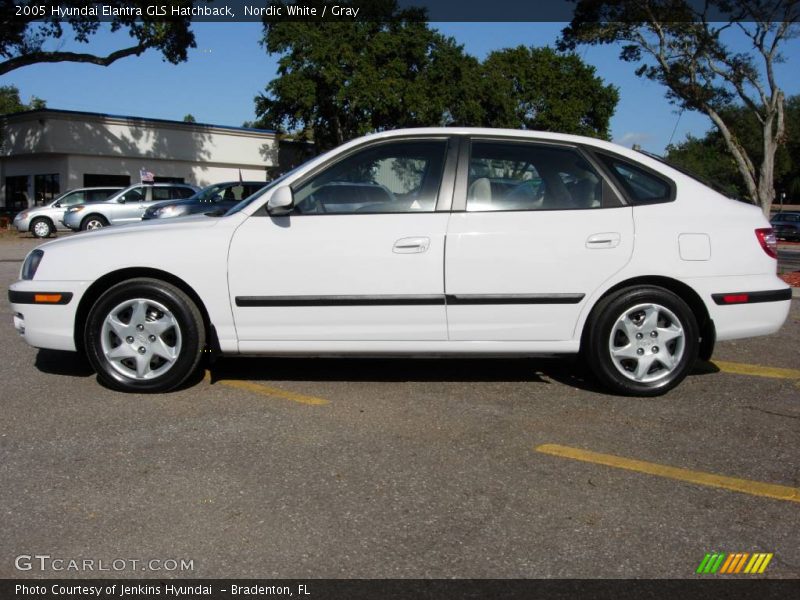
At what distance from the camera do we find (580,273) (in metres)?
4.90

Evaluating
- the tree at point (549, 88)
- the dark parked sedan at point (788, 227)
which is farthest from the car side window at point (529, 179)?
the tree at point (549, 88)

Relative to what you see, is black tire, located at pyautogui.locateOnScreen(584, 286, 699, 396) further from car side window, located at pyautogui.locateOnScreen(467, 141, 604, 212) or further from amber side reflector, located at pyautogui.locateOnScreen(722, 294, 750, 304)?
car side window, located at pyautogui.locateOnScreen(467, 141, 604, 212)

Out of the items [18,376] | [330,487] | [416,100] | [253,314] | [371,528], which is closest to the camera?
[371,528]

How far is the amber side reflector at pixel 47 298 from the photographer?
16.2 feet

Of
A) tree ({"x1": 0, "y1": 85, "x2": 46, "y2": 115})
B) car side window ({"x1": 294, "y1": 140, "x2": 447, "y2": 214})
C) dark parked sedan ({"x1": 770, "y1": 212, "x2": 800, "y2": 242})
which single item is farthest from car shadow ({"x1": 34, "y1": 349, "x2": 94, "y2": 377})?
tree ({"x1": 0, "y1": 85, "x2": 46, "y2": 115})

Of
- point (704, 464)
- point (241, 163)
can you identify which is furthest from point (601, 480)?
point (241, 163)

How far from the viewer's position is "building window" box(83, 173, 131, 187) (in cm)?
3753

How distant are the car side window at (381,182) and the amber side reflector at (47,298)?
161 cm

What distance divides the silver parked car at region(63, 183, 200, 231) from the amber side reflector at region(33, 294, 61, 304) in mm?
20156

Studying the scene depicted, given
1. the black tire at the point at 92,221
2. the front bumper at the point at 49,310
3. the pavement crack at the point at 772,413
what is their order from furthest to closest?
the black tire at the point at 92,221 < the front bumper at the point at 49,310 < the pavement crack at the point at 772,413

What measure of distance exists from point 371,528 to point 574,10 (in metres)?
18.6

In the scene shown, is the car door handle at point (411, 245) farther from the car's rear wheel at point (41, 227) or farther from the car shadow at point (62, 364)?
the car's rear wheel at point (41, 227)
